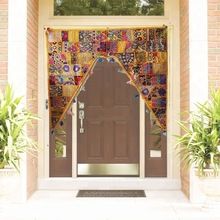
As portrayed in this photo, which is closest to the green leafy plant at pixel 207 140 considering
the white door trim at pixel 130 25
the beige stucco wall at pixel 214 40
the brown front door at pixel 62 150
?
the beige stucco wall at pixel 214 40

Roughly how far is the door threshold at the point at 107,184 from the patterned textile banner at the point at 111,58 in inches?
29.3

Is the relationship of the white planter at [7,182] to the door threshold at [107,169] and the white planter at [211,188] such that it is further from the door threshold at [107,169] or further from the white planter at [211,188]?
the door threshold at [107,169]

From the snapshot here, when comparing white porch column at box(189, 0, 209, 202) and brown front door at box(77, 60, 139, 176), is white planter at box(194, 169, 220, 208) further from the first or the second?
brown front door at box(77, 60, 139, 176)

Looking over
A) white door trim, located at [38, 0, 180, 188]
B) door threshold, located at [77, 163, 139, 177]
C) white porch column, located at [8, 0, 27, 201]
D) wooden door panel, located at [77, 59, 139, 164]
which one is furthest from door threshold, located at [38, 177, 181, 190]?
white porch column, located at [8, 0, 27, 201]

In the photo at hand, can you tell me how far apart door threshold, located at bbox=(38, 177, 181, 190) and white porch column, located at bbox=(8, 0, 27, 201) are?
1.10m

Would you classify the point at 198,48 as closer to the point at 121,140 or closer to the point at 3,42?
the point at 121,140

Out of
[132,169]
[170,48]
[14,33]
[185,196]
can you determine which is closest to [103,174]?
[132,169]

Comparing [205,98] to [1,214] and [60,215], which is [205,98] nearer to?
[60,215]

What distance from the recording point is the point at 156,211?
5887mm

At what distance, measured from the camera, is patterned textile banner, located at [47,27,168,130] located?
295 inches

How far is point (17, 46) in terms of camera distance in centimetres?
646

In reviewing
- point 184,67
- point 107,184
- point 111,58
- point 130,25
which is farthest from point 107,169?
point 130,25

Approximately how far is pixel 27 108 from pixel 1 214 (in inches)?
55.0

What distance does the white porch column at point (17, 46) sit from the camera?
21.0 ft
